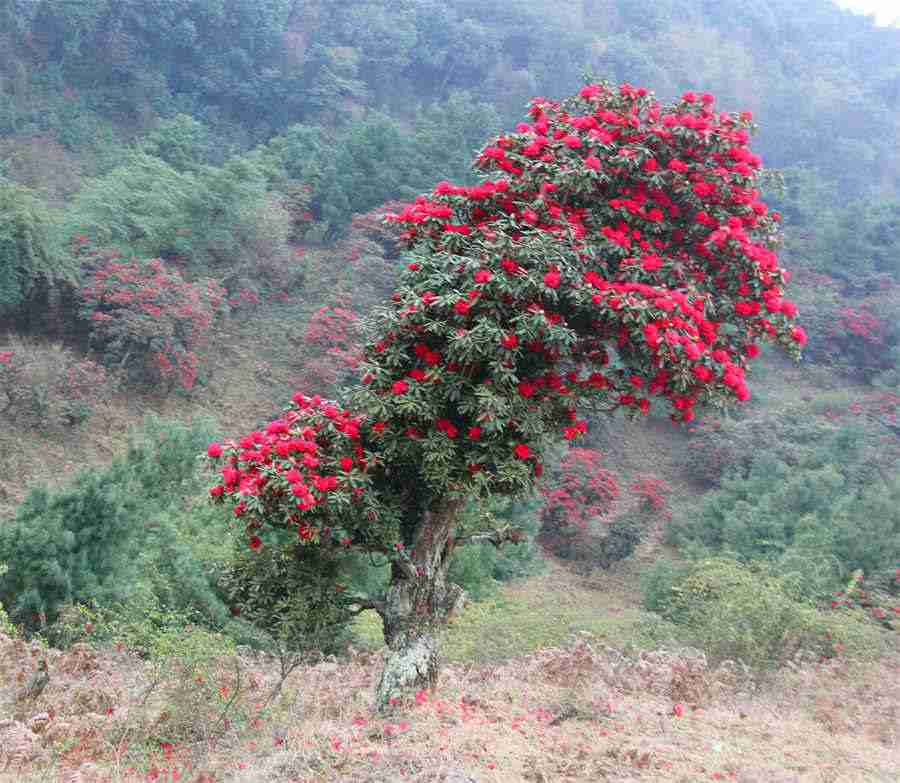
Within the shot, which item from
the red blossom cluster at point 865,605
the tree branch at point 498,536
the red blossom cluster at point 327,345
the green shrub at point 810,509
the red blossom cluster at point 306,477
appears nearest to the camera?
the red blossom cluster at point 306,477

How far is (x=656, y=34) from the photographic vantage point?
128 ft

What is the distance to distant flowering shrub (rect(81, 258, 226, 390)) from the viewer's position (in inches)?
620

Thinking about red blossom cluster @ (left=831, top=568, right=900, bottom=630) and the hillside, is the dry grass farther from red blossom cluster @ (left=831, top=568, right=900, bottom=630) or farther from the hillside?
red blossom cluster @ (left=831, top=568, right=900, bottom=630)

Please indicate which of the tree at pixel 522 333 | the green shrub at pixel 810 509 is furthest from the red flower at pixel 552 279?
the green shrub at pixel 810 509

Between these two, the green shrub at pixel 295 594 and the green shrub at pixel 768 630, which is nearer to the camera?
the green shrub at pixel 295 594

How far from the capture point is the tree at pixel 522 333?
4715 mm

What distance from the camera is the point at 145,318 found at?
51.9 ft

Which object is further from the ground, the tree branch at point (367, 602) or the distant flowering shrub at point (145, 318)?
the tree branch at point (367, 602)

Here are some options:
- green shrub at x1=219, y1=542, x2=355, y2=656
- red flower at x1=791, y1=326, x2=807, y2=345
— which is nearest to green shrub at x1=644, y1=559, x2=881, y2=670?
red flower at x1=791, y1=326, x2=807, y2=345

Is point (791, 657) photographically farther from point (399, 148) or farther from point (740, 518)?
point (399, 148)

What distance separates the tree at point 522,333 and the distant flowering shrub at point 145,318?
11443mm

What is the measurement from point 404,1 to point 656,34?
40.9 ft

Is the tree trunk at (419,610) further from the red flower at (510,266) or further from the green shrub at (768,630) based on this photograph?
the green shrub at (768,630)

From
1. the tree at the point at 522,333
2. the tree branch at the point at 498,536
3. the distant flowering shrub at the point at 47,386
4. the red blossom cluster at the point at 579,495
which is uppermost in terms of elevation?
the tree at the point at 522,333
